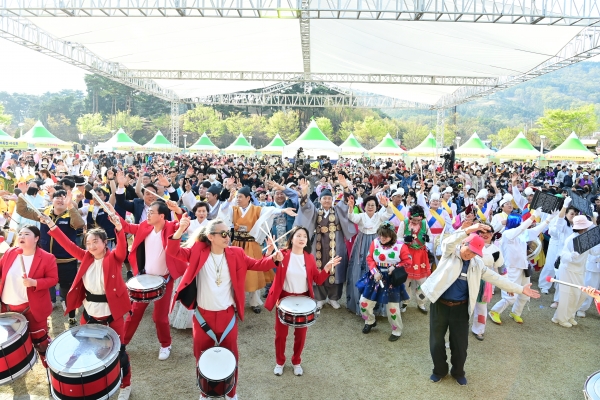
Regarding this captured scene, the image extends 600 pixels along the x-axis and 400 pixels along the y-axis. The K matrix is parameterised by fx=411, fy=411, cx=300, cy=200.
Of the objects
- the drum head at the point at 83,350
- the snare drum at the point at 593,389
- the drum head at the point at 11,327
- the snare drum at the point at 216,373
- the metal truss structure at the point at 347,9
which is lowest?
the snare drum at the point at 216,373

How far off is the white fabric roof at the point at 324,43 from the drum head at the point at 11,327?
1078 centimetres

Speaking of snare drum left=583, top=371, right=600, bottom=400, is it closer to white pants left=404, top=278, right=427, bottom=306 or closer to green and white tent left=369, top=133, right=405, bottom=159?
white pants left=404, top=278, right=427, bottom=306

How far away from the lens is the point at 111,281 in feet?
11.3

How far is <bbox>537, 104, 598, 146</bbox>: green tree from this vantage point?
44.8 metres

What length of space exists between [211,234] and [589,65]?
704 ft

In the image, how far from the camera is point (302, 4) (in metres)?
10.4

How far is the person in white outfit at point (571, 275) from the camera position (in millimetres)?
5312

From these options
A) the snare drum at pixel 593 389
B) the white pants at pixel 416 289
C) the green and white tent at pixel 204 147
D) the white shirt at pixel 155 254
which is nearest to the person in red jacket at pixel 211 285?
the white shirt at pixel 155 254

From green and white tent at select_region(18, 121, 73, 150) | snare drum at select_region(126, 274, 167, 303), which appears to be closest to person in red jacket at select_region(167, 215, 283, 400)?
snare drum at select_region(126, 274, 167, 303)

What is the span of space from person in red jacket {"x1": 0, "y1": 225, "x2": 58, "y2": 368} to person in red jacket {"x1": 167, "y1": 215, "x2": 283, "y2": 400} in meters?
1.31

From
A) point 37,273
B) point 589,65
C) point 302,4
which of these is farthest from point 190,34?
point 589,65

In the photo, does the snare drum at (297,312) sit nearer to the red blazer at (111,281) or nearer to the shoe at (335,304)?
the red blazer at (111,281)

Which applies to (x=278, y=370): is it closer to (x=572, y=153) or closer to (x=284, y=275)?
(x=284, y=275)

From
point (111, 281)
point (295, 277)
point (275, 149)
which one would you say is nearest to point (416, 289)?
point (295, 277)
